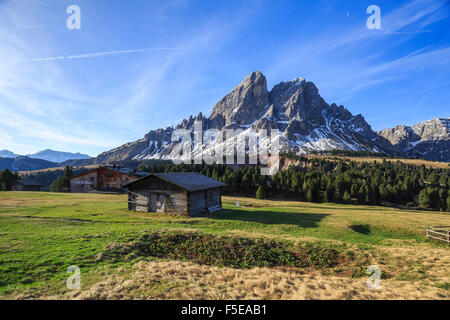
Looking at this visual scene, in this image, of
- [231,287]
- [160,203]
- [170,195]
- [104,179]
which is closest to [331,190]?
[170,195]

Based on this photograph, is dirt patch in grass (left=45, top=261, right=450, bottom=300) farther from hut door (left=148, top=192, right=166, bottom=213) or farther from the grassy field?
hut door (left=148, top=192, right=166, bottom=213)

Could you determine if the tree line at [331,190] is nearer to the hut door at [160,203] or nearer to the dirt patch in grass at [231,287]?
the hut door at [160,203]

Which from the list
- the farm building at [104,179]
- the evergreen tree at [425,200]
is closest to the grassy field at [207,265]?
the farm building at [104,179]

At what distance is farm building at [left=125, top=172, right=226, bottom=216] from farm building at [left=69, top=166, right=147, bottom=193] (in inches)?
1371

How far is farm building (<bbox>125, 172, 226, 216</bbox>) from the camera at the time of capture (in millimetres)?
29250

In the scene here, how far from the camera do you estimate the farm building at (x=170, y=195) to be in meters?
29.2

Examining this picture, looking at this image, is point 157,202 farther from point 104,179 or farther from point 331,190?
point 331,190

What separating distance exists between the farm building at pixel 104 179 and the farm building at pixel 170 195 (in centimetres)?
3482

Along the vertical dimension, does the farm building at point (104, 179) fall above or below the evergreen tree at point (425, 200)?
above

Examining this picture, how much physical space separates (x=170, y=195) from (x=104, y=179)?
156ft
